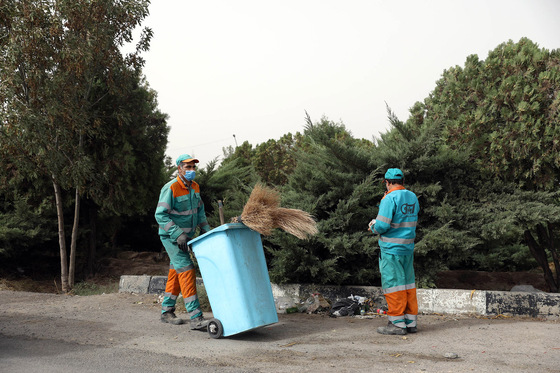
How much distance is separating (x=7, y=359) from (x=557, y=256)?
26.1 feet

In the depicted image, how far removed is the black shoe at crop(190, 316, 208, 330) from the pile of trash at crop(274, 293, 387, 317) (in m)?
1.60

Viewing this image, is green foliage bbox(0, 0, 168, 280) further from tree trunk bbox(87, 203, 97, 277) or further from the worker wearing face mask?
the worker wearing face mask

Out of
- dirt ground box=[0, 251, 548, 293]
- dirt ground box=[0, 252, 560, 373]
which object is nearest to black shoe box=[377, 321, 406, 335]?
dirt ground box=[0, 252, 560, 373]

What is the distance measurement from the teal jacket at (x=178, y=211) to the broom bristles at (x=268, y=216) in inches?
37.3

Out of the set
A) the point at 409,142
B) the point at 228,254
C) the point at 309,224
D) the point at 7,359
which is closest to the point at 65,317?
the point at 7,359

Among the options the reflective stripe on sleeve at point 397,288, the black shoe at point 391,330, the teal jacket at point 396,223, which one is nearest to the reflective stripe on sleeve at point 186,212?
the teal jacket at point 396,223

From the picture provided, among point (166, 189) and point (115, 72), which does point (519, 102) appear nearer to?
point (166, 189)

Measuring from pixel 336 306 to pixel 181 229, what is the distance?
93.9 inches

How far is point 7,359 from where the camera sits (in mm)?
4523

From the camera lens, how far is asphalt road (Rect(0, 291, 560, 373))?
4254 millimetres

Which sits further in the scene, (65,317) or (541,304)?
(65,317)

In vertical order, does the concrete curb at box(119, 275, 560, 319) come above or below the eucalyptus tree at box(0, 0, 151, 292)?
below

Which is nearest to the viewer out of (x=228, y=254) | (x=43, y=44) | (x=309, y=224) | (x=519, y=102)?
(x=228, y=254)

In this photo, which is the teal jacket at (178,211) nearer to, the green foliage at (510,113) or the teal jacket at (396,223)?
the teal jacket at (396,223)
